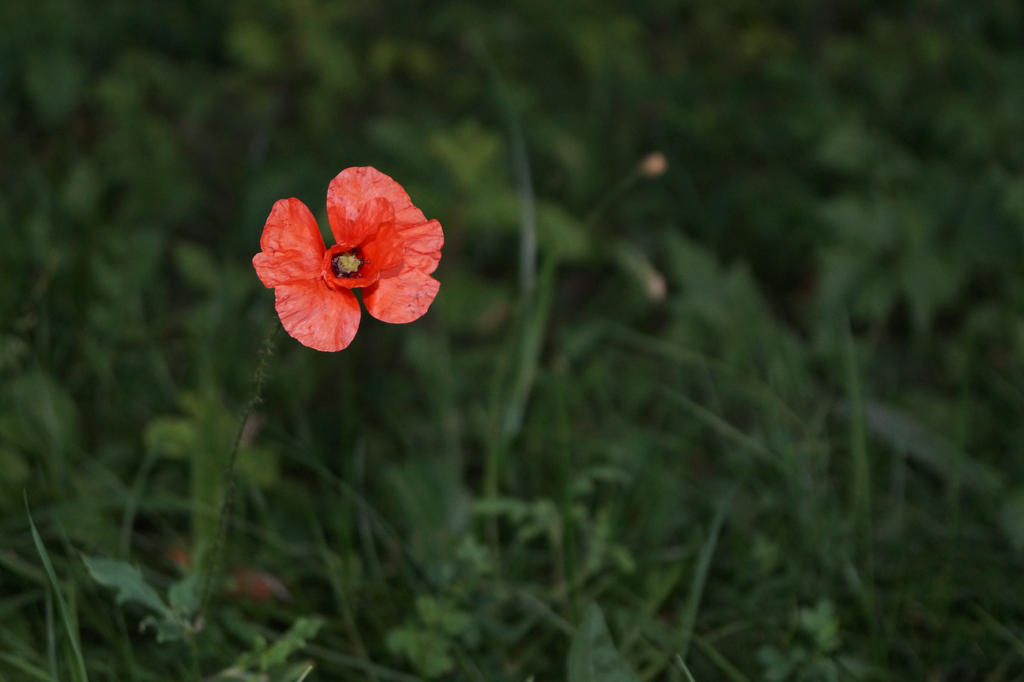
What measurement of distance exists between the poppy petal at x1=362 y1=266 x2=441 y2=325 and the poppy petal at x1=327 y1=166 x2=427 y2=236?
0.24 ft

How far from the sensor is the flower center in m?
1.16

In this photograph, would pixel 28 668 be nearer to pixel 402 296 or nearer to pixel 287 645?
pixel 287 645

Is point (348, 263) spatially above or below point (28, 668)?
above

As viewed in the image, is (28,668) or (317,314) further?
(28,668)

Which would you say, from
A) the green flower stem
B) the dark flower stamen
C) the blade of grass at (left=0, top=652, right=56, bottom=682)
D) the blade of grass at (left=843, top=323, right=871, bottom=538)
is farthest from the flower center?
the blade of grass at (left=843, top=323, right=871, bottom=538)

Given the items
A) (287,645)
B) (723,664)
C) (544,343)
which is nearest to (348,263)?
(287,645)

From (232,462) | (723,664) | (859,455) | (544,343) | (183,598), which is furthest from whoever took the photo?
(544,343)

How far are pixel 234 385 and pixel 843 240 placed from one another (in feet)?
6.02

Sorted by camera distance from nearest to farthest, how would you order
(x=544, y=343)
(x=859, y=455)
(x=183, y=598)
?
1. (x=183, y=598)
2. (x=859, y=455)
3. (x=544, y=343)

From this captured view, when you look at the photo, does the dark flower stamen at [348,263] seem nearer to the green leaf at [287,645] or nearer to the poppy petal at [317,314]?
the poppy petal at [317,314]

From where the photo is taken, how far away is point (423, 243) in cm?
117

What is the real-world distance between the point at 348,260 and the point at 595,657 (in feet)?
2.30

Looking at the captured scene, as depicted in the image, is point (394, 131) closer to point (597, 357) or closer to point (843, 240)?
point (597, 357)

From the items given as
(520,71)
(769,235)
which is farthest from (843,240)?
(520,71)
